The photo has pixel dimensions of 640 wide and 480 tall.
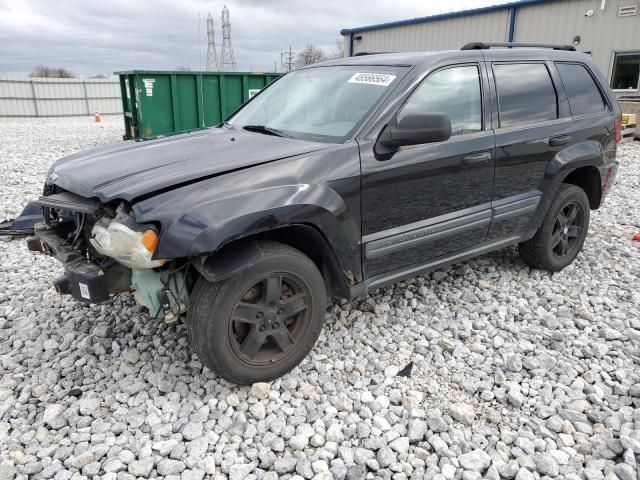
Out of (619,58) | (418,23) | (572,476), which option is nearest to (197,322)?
(572,476)

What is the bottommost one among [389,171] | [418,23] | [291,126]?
[389,171]

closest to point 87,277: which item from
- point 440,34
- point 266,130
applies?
point 266,130

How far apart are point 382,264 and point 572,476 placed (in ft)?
4.99

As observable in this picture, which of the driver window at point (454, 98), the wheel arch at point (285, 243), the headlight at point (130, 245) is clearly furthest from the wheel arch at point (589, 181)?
the headlight at point (130, 245)

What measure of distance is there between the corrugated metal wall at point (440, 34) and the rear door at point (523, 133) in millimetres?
12467

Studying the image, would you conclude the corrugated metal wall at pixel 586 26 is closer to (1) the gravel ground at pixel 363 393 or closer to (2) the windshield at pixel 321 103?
(1) the gravel ground at pixel 363 393

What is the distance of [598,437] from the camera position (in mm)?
2570

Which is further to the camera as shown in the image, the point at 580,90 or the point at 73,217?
the point at 580,90

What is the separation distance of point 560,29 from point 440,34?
4270 millimetres

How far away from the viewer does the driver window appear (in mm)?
3348

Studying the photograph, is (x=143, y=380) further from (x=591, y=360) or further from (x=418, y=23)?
(x=418, y=23)

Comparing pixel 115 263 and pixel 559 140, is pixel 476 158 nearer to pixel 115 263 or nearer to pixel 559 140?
pixel 559 140

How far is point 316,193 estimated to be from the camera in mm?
2842

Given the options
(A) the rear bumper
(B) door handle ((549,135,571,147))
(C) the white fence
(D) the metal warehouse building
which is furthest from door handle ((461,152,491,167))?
(C) the white fence
